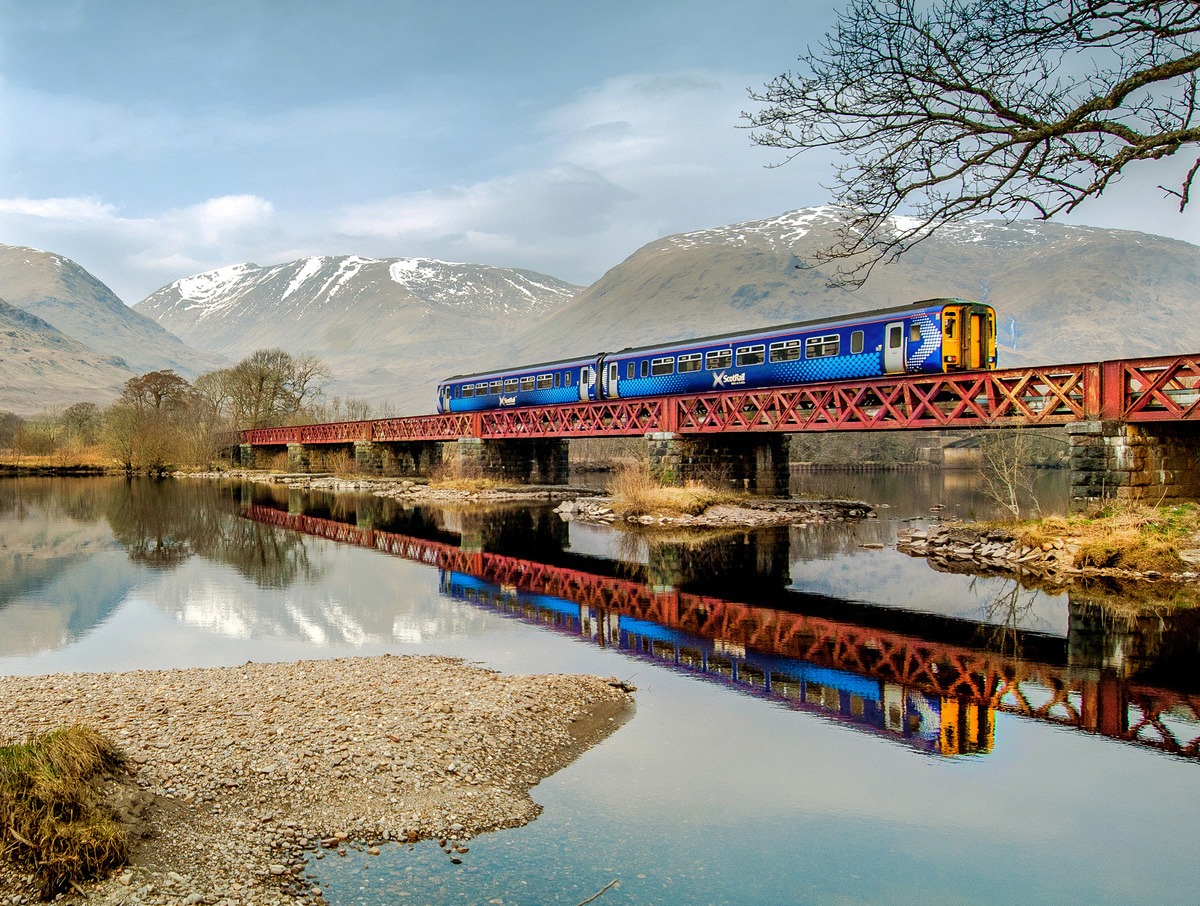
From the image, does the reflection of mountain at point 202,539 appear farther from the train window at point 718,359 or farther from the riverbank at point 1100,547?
the train window at point 718,359

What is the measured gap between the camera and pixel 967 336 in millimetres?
28406

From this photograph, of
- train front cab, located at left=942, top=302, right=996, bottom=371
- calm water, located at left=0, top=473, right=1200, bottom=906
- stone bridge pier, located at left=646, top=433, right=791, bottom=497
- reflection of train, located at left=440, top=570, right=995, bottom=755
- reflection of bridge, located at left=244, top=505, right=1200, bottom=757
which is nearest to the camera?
calm water, located at left=0, top=473, right=1200, bottom=906

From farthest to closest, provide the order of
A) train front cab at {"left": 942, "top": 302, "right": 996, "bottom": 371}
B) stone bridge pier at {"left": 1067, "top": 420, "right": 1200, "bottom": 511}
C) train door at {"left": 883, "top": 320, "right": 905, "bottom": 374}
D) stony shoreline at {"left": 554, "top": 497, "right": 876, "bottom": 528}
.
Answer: stony shoreline at {"left": 554, "top": 497, "right": 876, "bottom": 528}, train door at {"left": 883, "top": 320, "right": 905, "bottom": 374}, train front cab at {"left": 942, "top": 302, "right": 996, "bottom": 371}, stone bridge pier at {"left": 1067, "top": 420, "right": 1200, "bottom": 511}

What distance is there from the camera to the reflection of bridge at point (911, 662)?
394 inches

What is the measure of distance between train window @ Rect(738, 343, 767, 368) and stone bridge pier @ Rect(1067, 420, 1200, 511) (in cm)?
1318

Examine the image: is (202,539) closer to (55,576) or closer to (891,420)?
(55,576)

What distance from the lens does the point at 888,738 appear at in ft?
30.6

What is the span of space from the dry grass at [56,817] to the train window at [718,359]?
30.7 m

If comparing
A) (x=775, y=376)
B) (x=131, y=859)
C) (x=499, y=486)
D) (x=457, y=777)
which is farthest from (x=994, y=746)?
(x=499, y=486)

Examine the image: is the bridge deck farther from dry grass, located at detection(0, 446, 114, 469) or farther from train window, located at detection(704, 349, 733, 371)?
dry grass, located at detection(0, 446, 114, 469)

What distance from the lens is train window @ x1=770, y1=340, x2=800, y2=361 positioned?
3247 centimetres

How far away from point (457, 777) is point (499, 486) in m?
41.0

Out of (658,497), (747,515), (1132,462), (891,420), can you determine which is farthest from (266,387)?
(1132,462)

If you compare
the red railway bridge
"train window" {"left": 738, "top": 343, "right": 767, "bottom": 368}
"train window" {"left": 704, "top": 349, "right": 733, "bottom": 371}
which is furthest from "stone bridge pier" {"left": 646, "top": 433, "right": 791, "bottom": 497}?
"train window" {"left": 738, "top": 343, "right": 767, "bottom": 368}
